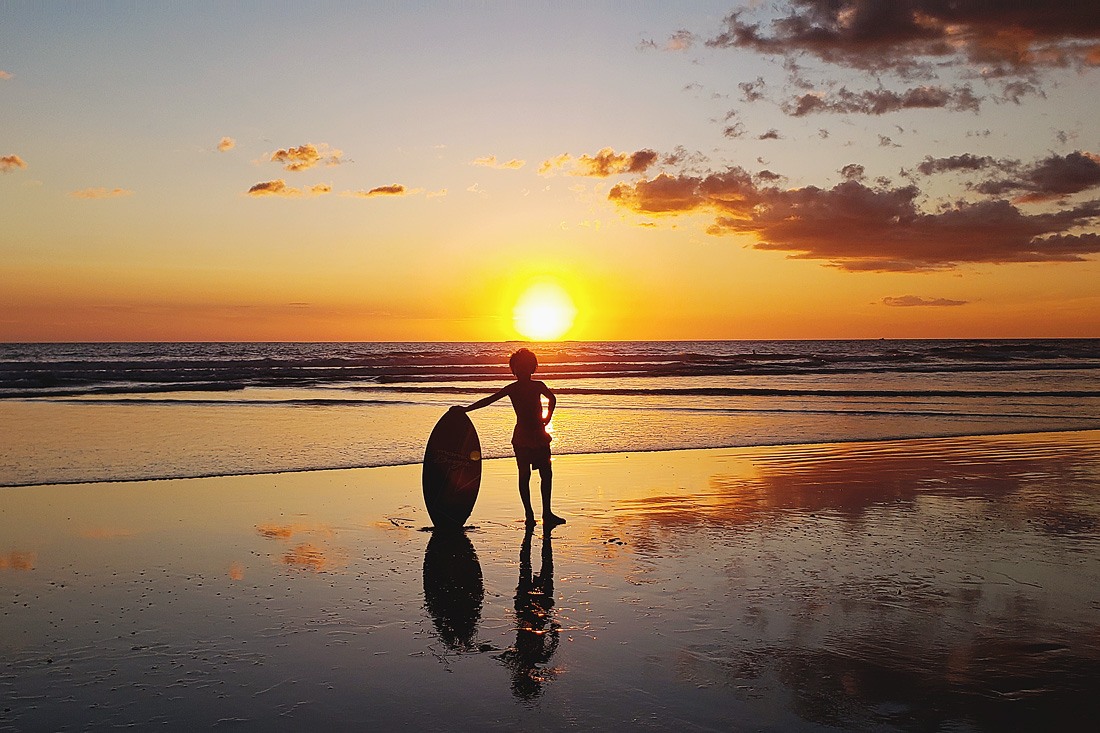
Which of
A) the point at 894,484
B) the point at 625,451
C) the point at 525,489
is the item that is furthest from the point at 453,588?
the point at 625,451

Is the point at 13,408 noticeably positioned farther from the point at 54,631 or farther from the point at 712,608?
the point at 712,608

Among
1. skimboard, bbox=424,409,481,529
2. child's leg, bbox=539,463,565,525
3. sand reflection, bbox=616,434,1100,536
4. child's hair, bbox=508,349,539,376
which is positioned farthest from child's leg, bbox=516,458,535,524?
sand reflection, bbox=616,434,1100,536

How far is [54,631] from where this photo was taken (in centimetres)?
616

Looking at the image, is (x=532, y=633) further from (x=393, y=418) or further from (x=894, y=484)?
(x=393, y=418)

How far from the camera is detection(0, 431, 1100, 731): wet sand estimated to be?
490 cm

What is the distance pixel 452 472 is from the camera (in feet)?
32.8

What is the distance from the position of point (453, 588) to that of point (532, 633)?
1326 mm

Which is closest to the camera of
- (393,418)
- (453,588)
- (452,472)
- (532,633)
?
(532,633)

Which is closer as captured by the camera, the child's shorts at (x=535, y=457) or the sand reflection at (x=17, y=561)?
the sand reflection at (x=17, y=561)

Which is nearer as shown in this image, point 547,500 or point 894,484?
point 547,500

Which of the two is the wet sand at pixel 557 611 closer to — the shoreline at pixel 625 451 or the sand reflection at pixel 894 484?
the sand reflection at pixel 894 484

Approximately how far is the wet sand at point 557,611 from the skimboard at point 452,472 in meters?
0.30

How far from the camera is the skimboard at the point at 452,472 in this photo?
31.7 ft

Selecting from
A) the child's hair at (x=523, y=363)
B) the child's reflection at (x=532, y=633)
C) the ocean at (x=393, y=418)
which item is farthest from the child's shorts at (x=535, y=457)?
the ocean at (x=393, y=418)
